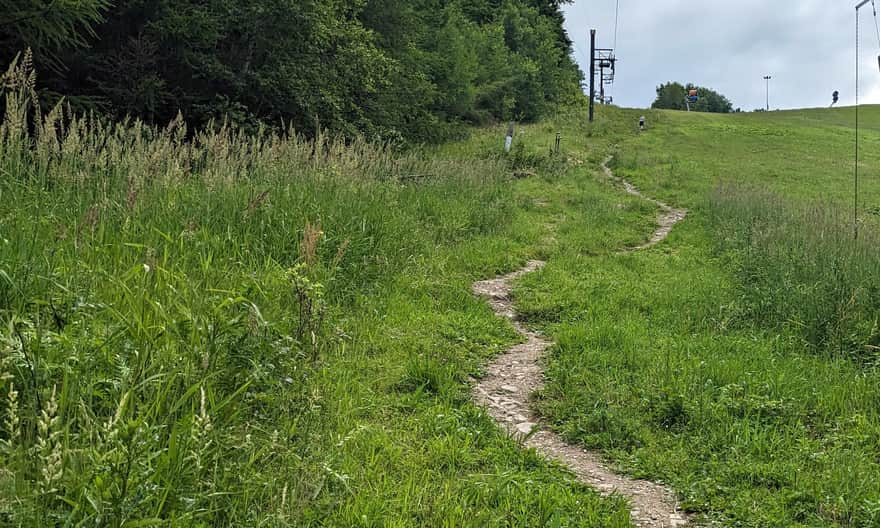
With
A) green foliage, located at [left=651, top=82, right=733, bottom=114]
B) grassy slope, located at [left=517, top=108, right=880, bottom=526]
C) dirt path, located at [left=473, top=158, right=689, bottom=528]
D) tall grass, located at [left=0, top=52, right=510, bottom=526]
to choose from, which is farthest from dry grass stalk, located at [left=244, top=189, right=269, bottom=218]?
green foliage, located at [left=651, top=82, right=733, bottom=114]

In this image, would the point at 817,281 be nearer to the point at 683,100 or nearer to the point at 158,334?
the point at 158,334

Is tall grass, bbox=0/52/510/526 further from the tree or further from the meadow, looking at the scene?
the tree

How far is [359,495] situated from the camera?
3145 millimetres

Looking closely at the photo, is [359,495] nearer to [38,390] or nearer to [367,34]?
[38,390]

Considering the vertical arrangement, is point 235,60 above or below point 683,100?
below

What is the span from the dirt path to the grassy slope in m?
0.12

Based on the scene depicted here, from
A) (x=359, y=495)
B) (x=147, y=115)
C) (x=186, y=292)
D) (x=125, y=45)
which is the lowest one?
(x=359, y=495)

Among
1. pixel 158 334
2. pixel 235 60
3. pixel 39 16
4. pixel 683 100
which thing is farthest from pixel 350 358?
pixel 683 100

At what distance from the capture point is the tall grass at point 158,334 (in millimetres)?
2373

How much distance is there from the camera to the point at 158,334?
11.5 ft

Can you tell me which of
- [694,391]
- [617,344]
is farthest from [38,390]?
[617,344]

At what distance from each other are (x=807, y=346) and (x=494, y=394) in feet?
9.52

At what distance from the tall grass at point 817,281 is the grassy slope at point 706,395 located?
0.57 feet

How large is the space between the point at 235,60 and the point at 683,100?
4894 inches
